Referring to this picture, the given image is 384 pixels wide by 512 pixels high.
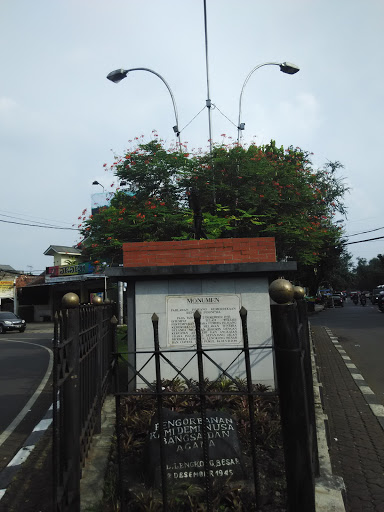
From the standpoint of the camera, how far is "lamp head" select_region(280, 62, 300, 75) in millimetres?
12315

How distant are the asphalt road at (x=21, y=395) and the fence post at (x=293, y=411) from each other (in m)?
3.92

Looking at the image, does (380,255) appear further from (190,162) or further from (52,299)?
(190,162)

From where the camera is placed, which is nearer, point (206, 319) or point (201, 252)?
point (206, 319)

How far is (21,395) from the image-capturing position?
834 cm

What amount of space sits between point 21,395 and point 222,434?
6284 millimetres

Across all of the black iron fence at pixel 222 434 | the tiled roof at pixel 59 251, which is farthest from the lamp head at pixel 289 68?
the tiled roof at pixel 59 251

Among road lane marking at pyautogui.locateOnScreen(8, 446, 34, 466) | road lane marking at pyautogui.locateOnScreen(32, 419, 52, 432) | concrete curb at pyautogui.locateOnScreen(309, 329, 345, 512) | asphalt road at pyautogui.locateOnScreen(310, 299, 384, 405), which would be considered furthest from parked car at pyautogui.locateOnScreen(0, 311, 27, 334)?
concrete curb at pyautogui.locateOnScreen(309, 329, 345, 512)

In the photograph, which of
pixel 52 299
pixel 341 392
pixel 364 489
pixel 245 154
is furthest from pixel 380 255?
pixel 364 489

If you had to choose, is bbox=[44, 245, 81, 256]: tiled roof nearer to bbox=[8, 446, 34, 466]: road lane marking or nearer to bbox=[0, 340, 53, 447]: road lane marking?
bbox=[0, 340, 53, 447]: road lane marking

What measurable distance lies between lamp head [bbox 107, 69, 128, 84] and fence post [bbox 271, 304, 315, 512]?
1212cm

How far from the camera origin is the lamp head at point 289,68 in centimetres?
1231

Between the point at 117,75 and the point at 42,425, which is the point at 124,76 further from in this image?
the point at 42,425

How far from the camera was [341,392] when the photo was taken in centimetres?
755

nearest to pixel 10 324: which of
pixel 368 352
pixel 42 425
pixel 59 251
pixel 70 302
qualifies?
pixel 59 251
